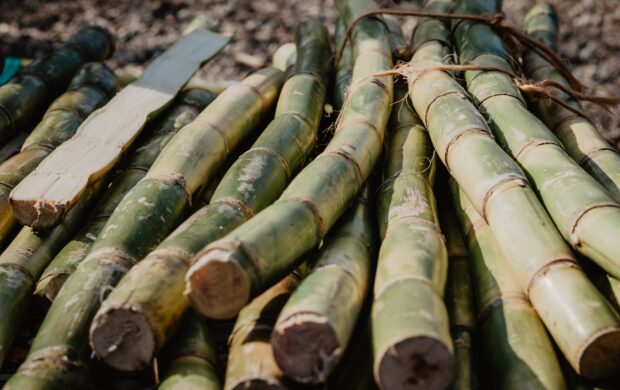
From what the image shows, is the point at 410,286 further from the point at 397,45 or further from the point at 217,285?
the point at 397,45

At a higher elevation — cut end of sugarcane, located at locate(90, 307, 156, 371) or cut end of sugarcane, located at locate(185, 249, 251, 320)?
cut end of sugarcane, located at locate(185, 249, 251, 320)

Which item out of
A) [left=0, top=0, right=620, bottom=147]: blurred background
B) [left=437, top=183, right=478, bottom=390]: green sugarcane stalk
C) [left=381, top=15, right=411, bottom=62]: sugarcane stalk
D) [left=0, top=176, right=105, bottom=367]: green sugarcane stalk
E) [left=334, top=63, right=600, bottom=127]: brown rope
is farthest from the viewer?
[left=0, top=0, right=620, bottom=147]: blurred background

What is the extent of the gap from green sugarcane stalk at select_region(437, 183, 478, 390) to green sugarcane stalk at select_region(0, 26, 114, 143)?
1.67 m

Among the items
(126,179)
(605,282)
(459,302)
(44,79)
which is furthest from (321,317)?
(44,79)

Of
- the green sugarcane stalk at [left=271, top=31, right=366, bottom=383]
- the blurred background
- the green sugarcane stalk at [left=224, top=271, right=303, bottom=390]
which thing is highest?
the green sugarcane stalk at [left=271, top=31, right=366, bottom=383]

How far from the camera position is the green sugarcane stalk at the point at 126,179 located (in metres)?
1.95

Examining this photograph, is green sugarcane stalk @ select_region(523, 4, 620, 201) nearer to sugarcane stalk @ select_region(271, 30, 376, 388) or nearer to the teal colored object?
sugarcane stalk @ select_region(271, 30, 376, 388)

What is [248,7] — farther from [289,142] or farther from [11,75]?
[289,142]

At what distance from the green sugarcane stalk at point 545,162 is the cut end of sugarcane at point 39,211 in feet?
4.44

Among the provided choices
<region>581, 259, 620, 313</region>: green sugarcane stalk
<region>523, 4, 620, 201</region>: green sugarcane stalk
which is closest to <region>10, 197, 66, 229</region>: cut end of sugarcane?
<region>581, 259, 620, 313</region>: green sugarcane stalk

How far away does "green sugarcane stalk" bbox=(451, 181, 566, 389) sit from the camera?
1.58 m

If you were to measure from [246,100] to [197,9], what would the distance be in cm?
354

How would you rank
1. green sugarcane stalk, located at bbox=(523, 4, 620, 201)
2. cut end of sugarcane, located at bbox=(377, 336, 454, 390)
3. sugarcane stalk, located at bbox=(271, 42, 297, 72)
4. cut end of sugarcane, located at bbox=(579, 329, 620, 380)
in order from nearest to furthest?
cut end of sugarcane, located at bbox=(377, 336, 454, 390) < cut end of sugarcane, located at bbox=(579, 329, 620, 380) < green sugarcane stalk, located at bbox=(523, 4, 620, 201) < sugarcane stalk, located at bbox=(271, 42, 297, 72)

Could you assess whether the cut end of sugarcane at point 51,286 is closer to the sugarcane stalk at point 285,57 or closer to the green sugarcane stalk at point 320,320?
the green sugarcane stalk at point 320,320
